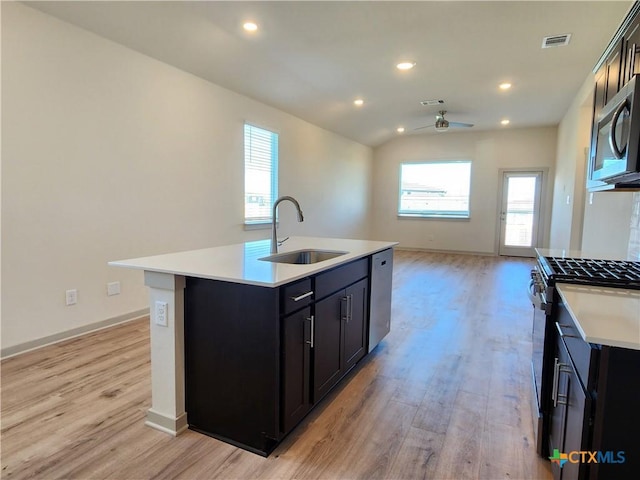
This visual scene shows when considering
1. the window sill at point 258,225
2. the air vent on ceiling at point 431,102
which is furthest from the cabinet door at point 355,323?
the air vent on ceiling at point 431,102

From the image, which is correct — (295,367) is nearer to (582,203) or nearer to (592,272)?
(592,272)

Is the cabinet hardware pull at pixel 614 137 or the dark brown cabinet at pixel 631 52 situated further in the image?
the dark brown cabinet at pixel 631 52

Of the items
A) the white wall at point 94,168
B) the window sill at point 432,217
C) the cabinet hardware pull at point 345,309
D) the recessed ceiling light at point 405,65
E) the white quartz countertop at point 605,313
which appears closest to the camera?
the white quartz countertop at point 605,313

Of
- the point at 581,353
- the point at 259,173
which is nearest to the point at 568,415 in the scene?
the point at 581,353

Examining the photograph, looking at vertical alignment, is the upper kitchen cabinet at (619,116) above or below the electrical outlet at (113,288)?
above

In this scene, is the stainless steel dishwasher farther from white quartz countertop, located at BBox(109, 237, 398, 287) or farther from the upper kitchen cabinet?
the upper kitchen cabinet

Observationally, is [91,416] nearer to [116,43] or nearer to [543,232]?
[116,43]

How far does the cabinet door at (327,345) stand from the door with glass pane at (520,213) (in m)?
7.47

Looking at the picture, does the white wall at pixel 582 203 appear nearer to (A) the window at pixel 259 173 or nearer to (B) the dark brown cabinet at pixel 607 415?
(B) the dark brown cabinet at pixel 607 415

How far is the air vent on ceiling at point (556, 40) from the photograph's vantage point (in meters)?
3.75

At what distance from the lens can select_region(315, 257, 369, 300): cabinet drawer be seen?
215 centimetres

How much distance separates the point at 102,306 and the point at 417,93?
5.05 meters

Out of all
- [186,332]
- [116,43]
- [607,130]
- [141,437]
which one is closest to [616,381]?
[607,130]

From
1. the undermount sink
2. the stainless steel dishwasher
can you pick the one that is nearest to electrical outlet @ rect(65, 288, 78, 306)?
the undermount sink
